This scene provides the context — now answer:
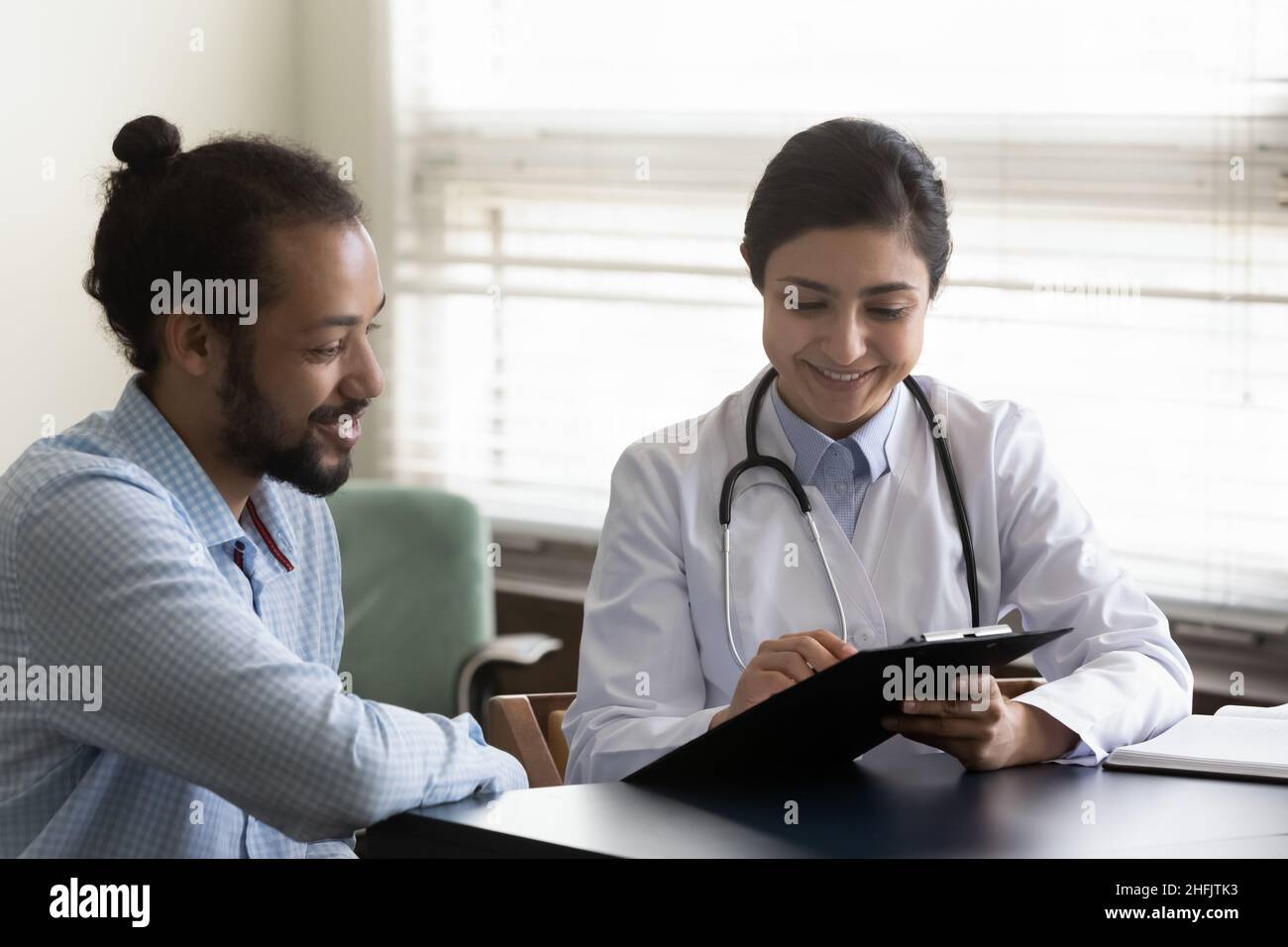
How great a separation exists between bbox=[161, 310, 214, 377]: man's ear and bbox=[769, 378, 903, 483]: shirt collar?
0.68 m

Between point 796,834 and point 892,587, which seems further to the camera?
point 892,587

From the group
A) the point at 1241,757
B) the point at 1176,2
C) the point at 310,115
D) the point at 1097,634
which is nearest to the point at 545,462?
the point at 310,115

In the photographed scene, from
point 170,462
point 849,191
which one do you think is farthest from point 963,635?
point 170,462

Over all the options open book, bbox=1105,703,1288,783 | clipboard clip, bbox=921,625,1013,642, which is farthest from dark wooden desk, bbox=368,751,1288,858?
clipboard clip, bbox=921,625,1013,642

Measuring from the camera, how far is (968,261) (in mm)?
2598

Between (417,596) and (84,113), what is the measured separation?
1.28m

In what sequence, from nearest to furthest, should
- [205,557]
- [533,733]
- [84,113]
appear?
[205,557], [533,733], [84,113]

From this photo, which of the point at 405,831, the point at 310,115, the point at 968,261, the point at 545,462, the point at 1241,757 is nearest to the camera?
the point at 405,831

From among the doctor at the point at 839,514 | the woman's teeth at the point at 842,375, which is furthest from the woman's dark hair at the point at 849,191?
the woman's teeth at the point at 842,375

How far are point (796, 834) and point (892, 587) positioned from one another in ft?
1.91

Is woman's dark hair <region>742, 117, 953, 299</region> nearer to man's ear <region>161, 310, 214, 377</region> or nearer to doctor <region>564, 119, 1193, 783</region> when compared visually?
doctor <region>564, 119, 1193, 783</region>

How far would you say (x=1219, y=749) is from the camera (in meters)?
1.38

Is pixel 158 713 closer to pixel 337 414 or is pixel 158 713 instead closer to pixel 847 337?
pixel 337 414
